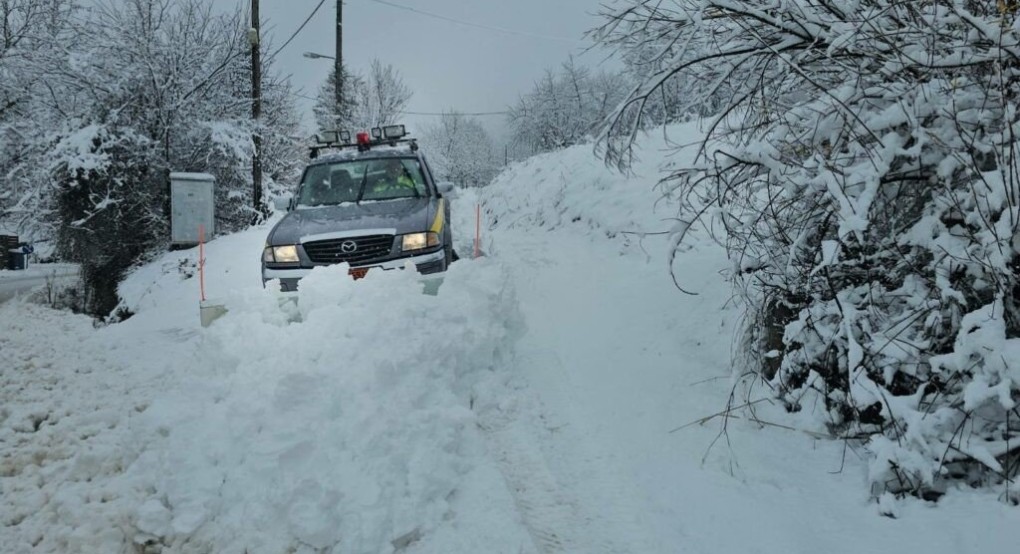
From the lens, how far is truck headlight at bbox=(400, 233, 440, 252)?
19.4 ft

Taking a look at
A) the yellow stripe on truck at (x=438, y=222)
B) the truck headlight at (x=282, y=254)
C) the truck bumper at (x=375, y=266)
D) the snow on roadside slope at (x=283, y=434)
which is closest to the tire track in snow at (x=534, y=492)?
the snow on roadside slope at (x=283, y=434)

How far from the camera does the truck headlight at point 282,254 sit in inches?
233

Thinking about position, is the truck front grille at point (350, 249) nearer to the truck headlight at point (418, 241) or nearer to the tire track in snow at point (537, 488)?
the truck headlight at point (418, 241)

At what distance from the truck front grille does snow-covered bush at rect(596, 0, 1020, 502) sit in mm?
2959

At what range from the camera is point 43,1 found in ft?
50.6

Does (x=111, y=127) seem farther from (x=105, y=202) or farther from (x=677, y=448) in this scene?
(x=677, y=448)

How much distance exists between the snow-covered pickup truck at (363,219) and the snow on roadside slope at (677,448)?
156 centimetres

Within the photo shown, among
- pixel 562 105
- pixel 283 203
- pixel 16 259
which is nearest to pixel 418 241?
pixel 283 203

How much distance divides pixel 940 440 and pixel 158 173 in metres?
15.9

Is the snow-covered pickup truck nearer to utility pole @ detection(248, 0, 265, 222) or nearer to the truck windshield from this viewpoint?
the truck windshield

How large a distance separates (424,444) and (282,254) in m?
3.30

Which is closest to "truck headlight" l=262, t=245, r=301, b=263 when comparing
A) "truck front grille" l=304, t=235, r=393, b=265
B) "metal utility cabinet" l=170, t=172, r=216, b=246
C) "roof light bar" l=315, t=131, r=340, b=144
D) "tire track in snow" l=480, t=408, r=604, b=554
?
"truck front grille" l=304, t=235, r=393, b=265

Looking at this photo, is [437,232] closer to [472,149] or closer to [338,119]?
[338,119]

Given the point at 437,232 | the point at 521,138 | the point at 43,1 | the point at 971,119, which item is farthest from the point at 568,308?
the point at 521,138
